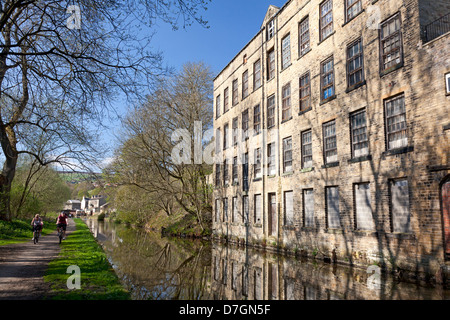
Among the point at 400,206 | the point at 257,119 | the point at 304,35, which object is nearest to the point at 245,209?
the point at 257,119

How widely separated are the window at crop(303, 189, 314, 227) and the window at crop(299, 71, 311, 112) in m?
4.48

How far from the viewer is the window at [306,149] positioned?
17547mm

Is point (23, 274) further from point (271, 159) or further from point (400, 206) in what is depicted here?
point (271, 159)

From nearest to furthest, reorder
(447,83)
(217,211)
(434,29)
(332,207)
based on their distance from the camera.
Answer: (447,83) → (434,29) → (332,207) → (217,211)

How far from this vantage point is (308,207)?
17359mm

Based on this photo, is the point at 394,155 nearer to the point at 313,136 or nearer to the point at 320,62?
the point at 313,136

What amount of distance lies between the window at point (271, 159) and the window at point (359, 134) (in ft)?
22.1

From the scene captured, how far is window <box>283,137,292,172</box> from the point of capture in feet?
63.3

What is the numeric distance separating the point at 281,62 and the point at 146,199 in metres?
20.5

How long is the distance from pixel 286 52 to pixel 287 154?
6397 mm

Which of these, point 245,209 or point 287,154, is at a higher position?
point 287,154

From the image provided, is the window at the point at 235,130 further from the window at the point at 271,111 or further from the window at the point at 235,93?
the window at the point at 271,111

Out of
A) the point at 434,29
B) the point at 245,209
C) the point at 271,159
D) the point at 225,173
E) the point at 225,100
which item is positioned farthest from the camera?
the point at 225,100

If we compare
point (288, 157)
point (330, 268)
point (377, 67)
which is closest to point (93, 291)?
point (330, 268)
